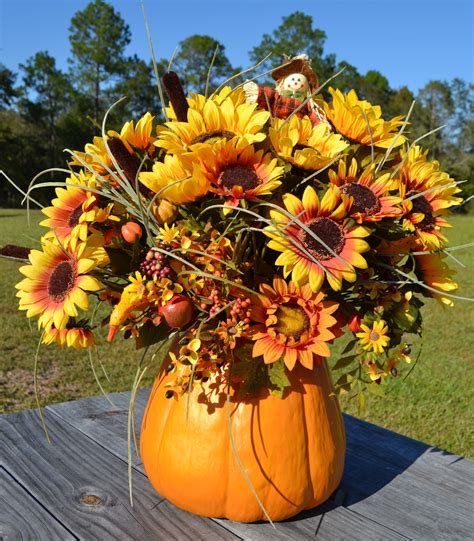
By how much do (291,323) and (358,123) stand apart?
1.09 feet

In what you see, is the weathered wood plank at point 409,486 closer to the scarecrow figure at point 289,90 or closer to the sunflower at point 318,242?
the sunflower at point 318,242

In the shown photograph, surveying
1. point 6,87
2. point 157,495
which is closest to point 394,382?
point 157,495

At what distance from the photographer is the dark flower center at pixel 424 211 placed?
0.92m

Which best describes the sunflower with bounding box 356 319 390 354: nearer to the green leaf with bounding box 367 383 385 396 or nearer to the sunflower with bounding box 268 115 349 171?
the green leaf with bounding box 367 383 385 396

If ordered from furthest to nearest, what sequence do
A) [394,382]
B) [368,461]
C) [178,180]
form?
[394,382] < [368,461] < [178,180]

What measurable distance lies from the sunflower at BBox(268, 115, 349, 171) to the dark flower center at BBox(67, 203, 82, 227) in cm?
33

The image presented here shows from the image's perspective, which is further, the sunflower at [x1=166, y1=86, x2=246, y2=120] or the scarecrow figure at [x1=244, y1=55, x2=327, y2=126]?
the scarecrow figure at [x1=244, y1=55, x2=327, y2=126]

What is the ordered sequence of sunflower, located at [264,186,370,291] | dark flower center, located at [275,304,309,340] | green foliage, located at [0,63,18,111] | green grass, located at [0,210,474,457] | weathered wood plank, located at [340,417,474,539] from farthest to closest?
1. green foliage, located at [0,63,18,111]
2. green grass, located at [0,210,474,457]
3. weathered wood plank, located at [340,417,474,539]
4. dark flower center, located at [275,304,309,340]
5. sunflower, located at [264,186,370,291]

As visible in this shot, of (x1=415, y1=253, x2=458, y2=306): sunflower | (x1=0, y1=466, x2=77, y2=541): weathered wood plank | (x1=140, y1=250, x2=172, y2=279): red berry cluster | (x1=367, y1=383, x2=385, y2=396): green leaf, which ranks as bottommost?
(x1=0, y1=466, x2=77, y2=541): weathered wood plank

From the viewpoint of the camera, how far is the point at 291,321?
90 cm

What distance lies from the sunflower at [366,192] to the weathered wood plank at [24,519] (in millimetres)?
676

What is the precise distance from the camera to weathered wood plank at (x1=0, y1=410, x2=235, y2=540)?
38.0 inches

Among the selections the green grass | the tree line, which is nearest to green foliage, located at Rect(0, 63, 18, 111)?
the tree line

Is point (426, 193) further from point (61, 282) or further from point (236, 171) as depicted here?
point (61, 282)
